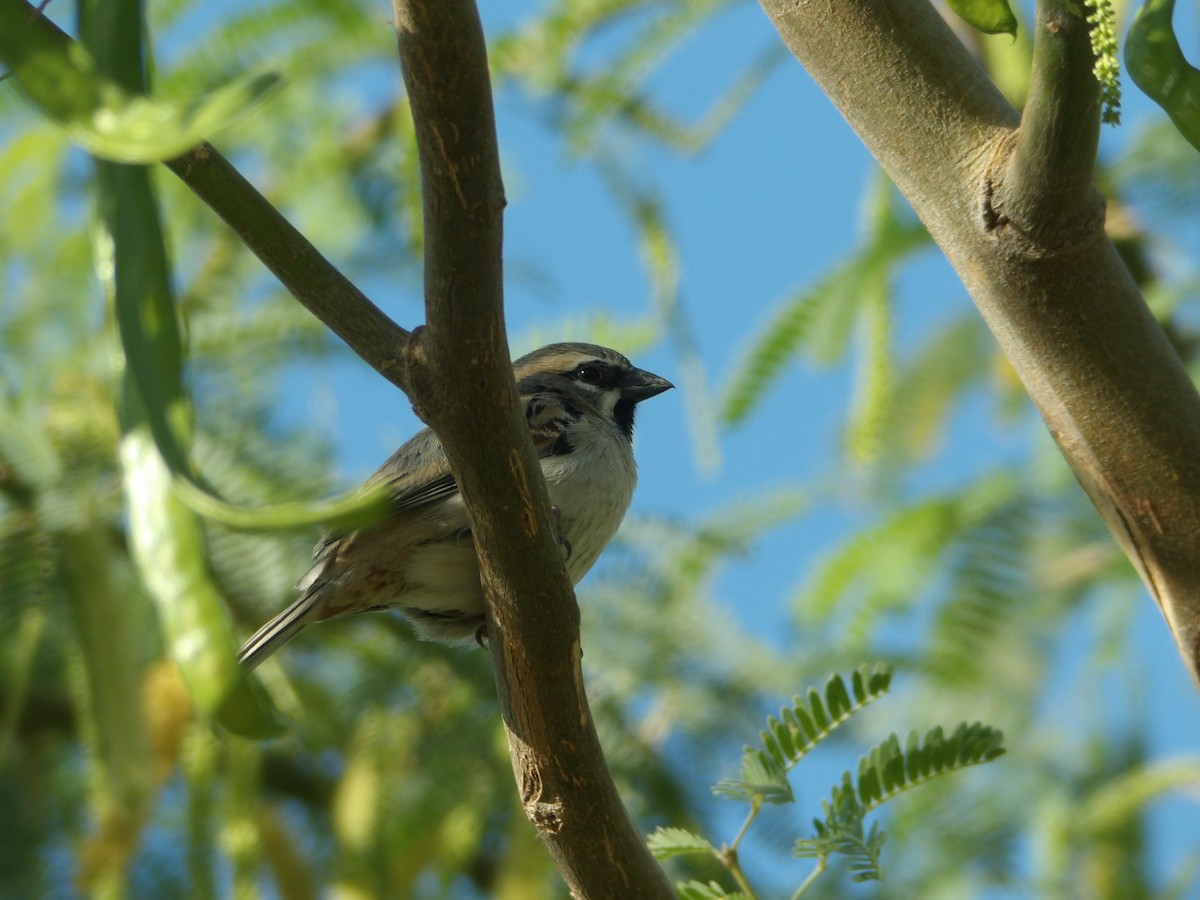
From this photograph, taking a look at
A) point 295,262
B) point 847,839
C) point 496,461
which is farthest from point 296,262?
point 847,839

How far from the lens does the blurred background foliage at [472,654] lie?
3.79 metres

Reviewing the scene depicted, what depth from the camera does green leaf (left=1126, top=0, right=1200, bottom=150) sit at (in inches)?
65.7

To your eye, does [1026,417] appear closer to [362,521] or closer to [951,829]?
[951,829]

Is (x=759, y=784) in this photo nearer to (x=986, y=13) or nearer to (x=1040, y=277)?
(x=1040, y=277)

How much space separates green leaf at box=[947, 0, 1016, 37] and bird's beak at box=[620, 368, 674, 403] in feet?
11.1

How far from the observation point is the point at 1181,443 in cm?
233

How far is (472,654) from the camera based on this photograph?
4.24 m

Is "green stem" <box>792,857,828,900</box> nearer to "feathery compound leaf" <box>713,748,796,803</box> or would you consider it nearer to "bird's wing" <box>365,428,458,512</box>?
"feathery compound leaf" <box>713,748,796,803</box>

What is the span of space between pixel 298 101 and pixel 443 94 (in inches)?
176

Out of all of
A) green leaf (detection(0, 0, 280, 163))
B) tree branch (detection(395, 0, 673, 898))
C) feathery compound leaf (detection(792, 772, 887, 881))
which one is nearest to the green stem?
feathery compound leaf (detection(792, 772, 887, 881))

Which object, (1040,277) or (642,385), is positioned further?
(642,385)

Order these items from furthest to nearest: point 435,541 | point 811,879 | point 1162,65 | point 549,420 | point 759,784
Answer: point 549,420 → point 435,541 → point 759,784 → point 811,879 → point 1162,65

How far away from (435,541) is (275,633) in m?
0.56

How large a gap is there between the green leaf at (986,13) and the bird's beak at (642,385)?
3393 millimetres
